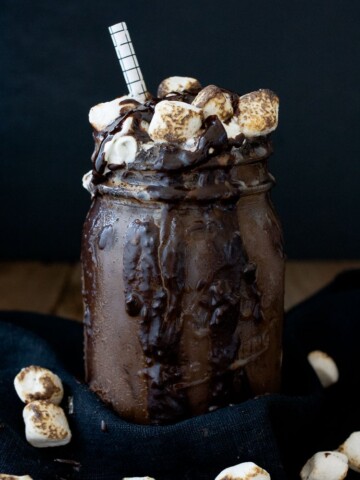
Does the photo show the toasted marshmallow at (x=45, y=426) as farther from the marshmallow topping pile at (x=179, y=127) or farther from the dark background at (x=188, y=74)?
the dark background at (x=188, y=74)

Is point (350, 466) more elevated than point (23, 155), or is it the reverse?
point (23, 155)

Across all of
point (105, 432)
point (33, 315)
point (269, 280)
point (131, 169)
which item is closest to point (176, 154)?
point (131, 169)

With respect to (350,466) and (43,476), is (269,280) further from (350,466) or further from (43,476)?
(43,476)

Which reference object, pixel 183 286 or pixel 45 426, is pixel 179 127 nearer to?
pixel 183 286

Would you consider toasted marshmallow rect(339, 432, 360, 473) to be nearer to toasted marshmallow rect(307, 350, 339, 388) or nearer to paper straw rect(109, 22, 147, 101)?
toasted marshmallow rect(307, 350, 339, 388)

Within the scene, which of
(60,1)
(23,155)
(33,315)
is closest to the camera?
(33,315)

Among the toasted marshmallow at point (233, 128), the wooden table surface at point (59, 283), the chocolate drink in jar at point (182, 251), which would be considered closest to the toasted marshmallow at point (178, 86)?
the chocolate drink in jar at point (182, 251)

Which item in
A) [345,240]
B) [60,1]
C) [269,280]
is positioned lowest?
[345,240]

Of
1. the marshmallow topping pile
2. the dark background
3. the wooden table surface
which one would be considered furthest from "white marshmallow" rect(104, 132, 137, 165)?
the dark background

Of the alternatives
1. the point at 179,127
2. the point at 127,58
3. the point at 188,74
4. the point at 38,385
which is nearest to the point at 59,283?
the point at 188,74
